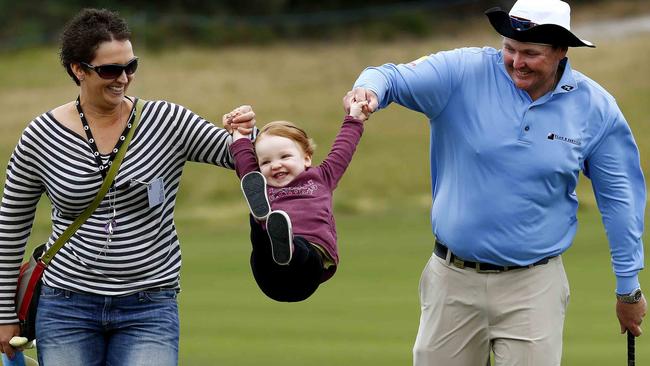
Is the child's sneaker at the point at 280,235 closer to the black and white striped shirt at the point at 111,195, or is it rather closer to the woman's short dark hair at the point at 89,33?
the black and white striped shirt at the point at 111,195

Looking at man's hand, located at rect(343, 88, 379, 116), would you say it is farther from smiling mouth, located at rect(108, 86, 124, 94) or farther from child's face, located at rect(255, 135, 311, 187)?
smiling mouth, located at rect(108, 86, 124, 94)

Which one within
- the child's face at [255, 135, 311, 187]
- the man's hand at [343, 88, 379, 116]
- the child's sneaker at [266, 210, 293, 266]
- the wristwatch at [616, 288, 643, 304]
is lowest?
the wristwatch at [616, 288, 643, 304]

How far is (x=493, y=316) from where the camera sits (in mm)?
6520

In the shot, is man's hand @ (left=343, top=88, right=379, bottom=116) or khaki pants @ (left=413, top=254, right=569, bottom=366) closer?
man's hand @ (left=343, top=88, right=379, bottom=116)

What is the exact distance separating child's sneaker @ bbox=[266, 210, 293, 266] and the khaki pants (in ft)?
4.06

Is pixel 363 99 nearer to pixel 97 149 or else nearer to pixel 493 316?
pixel 97 149

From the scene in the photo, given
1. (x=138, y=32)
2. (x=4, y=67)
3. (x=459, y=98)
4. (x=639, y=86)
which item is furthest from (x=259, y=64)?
(x=459, y=98)

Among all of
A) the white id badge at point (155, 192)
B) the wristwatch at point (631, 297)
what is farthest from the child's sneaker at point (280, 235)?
the wristwatch at point (631, 297)

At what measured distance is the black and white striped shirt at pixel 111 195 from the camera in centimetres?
585

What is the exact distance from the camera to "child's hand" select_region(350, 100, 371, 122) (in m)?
5.92

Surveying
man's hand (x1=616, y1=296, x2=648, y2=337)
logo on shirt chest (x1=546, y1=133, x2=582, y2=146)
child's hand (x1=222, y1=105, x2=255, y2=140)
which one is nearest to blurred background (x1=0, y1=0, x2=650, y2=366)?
man's hand (x1=616, y1=296, x2=648, y2=337)

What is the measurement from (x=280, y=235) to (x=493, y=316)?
1371mm

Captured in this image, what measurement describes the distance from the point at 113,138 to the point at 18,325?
860 millimetres

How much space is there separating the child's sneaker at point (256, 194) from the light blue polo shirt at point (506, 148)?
0.79 m
